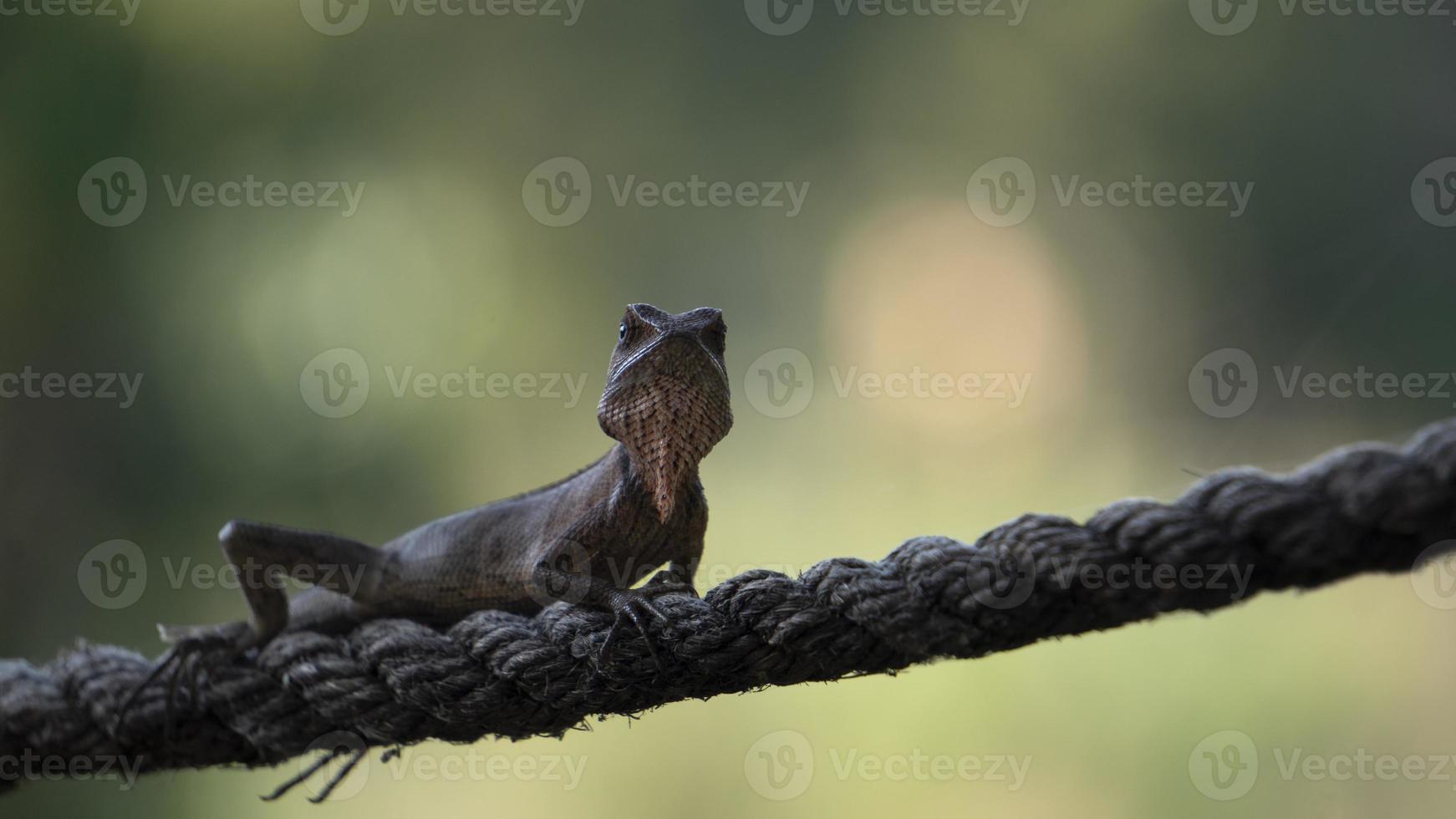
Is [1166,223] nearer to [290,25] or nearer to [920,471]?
[920,471]

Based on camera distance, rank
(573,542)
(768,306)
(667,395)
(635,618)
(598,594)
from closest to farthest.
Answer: (635,618), (598,594), (667,395), (573,542), (768,306)

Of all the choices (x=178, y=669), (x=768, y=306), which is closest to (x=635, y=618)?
(x=178, y=669)

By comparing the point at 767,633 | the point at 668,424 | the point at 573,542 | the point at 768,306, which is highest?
the point at 768,306

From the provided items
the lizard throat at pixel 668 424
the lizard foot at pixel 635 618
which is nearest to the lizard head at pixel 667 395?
the lizard throat at pixel 668 424

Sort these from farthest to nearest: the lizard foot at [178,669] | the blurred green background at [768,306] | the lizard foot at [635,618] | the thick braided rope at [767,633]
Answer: the blurred green background at [768,306], the lizard foot at [178,669], the lizard foot at [635,618], the thick braided rope at [767,633]

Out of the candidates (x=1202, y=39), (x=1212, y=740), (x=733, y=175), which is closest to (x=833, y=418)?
(x=733, y=175)

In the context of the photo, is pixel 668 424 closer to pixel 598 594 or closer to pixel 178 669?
pixel 598 594

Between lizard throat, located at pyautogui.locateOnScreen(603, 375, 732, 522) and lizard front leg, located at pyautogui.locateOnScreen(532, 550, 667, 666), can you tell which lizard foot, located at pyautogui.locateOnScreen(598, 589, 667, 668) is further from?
lizard throat, located at pyautogui.locateOnScreen(603, 375, 732, 522)

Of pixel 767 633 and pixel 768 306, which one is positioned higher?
pixel 768 306

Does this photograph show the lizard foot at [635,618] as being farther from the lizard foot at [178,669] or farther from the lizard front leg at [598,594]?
the lizard foot at [178,669]
